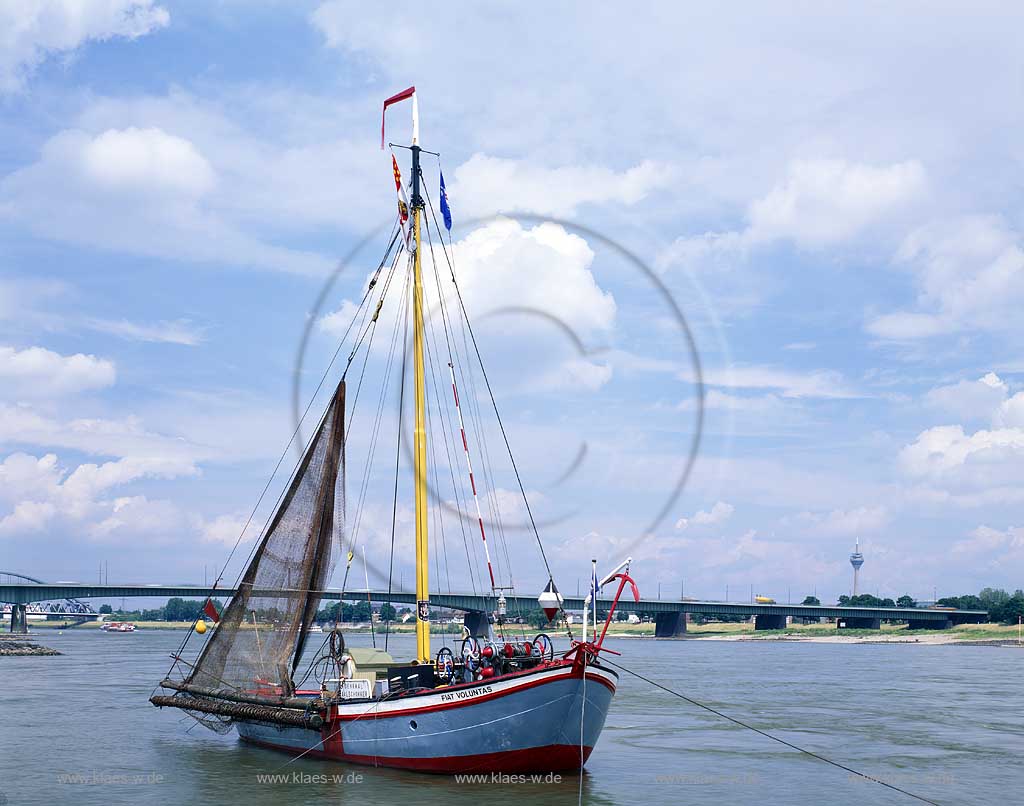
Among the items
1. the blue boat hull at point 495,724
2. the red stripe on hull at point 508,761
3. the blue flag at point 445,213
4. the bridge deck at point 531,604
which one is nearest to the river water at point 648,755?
the red stripe on hull at point 508,761

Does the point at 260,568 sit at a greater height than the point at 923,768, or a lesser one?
greater

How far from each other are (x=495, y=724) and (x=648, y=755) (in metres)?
12.4

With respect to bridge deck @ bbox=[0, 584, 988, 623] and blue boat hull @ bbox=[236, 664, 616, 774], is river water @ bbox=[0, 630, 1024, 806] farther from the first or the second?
bridge deck @ bbox=[0, 584, 988, 623]

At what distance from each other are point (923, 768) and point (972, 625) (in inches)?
6517

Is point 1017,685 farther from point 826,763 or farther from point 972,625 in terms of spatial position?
point 972,625

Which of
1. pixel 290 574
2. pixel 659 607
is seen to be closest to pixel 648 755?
pixel 290 574

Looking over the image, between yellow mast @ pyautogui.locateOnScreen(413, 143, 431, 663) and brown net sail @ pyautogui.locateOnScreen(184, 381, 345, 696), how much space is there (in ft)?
12.7

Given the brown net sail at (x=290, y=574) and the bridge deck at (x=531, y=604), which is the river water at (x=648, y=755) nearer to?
the brown net sail at (x=290, y=574)

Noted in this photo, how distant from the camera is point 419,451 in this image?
3712 cm

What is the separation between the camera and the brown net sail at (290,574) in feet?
128

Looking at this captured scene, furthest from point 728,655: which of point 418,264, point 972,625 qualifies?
point 418,264

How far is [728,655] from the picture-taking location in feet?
427

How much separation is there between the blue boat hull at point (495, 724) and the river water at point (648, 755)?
0.73m

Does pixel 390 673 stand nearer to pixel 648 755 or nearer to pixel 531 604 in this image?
pixel 648 755
